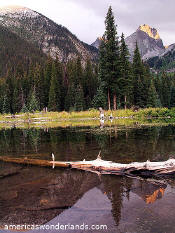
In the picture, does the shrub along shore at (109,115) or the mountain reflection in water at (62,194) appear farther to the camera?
the shrub along shore at (109,115)

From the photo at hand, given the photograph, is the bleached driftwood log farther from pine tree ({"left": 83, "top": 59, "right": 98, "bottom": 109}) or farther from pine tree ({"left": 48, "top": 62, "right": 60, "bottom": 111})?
pine tree ({"left": 83, "top": 59, "right": 98, "bottom": 109})

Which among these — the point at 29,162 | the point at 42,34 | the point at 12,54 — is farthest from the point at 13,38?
the point at 29,162

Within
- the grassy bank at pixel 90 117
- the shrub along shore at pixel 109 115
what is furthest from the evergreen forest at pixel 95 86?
the grassy bank at pixel 90 117

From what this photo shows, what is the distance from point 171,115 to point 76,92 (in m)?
30.6

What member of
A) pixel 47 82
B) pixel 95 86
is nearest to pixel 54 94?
pixel 47 82

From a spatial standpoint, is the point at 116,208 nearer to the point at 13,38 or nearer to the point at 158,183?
the point at 158,183

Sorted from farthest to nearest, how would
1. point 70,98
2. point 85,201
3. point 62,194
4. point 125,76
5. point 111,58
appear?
1. point 70,98
2. point 125,76
3. point 111,58
4. point 62,194
5. point 85,201

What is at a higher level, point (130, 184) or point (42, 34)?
point (42, 34)

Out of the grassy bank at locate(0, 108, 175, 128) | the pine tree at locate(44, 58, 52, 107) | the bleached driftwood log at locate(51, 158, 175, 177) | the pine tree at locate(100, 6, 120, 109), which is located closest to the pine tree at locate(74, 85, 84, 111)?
the pine tree at locate(44, 58, 52, 107)

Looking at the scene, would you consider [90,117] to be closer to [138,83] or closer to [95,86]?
[138,83]

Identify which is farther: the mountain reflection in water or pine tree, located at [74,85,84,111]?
pine tree, located at [74,85,84,111]

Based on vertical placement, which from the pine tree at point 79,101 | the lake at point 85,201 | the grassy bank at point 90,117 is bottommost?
the lake at point 85,201

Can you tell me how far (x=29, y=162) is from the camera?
952 cm

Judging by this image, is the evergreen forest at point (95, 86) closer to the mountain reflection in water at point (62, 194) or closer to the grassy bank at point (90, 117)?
the grassy bank at point (90, 117)
